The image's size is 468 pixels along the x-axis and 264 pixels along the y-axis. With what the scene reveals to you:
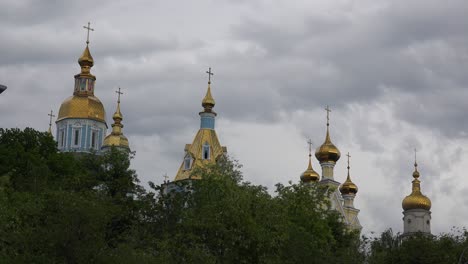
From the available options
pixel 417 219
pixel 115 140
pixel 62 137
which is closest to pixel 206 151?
pixel 115 140

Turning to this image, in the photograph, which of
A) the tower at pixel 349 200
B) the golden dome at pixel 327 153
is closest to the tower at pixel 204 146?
the golden dome at pixel 327 153

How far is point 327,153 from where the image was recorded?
108 metres

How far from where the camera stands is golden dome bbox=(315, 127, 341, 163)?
10750cm

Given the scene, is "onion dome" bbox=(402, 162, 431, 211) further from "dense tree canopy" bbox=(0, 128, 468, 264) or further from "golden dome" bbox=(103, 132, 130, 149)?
"dense tree canopy" bbox=(0, 128, 468, 264)

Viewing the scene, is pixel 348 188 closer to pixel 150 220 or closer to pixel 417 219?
pixel 417 219

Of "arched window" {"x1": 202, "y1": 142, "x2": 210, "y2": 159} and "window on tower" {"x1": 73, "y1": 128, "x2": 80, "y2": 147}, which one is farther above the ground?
"window on tower" {"x1": 73, "y1": 128, "x2": 80, "y2": 147}

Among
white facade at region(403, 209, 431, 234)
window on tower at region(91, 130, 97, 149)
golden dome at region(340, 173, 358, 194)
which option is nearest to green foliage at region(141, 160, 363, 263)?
window on tower at region(91, 130, 97, 149)

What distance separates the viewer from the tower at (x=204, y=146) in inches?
3634

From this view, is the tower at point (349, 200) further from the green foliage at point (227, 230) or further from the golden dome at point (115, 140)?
the green foliage at point (227, 230)

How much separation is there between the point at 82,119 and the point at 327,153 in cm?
2427

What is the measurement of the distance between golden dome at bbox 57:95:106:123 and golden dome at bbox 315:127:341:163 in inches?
856

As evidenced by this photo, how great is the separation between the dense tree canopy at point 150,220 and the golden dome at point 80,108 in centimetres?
3537

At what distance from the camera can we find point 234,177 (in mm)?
57062

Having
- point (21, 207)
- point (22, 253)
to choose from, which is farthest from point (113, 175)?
point (22, 253)
